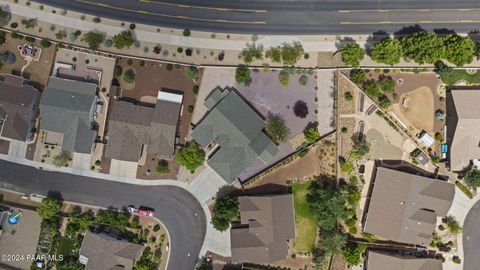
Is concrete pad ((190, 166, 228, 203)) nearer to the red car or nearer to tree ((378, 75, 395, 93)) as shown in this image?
the red car

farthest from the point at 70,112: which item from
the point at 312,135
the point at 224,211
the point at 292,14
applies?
the point at 292,14

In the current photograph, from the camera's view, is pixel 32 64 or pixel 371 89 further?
pixel 32 64

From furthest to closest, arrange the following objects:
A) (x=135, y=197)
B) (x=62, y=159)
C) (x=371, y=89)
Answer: (x=135, y=197) < (x=62, y=159) < (x=371, y=89)

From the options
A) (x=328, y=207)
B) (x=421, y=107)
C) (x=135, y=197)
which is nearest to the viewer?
(x=328, y=207)

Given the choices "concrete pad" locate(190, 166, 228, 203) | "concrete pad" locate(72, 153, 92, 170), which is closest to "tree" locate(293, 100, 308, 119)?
"concrete pad" locate(190, 166, 228, 203)

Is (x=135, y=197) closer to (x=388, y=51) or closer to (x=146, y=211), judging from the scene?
(x=146, y=211)

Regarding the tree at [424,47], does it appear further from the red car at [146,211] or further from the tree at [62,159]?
the tree at [62,159]

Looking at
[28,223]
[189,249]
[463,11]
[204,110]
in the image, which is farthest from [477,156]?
[28,223]
